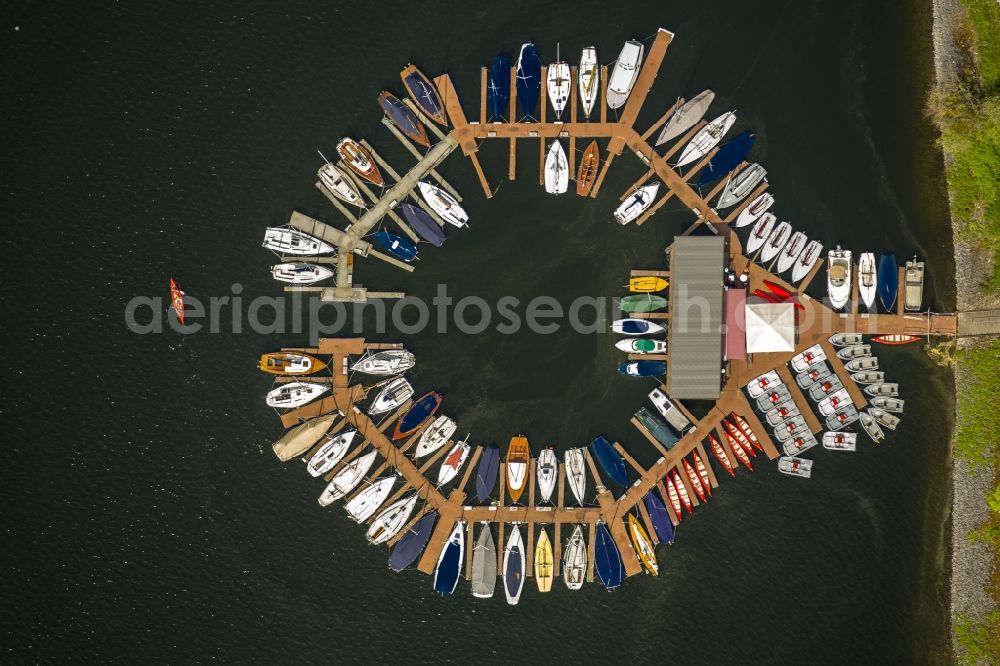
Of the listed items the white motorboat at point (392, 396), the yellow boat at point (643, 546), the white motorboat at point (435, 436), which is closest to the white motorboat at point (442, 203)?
the white motorboat at point (392, 396)

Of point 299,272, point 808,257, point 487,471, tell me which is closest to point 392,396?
point 487,471

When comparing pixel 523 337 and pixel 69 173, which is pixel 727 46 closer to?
pixel 523 337

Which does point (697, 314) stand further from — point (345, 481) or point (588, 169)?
point (345, 481)

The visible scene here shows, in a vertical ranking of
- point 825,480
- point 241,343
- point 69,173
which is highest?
point 69,173

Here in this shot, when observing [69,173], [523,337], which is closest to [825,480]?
[523,337]

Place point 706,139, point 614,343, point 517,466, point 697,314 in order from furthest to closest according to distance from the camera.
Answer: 1. point 614,343
2. point 517,466
3. point 706,139
4. point 697,314

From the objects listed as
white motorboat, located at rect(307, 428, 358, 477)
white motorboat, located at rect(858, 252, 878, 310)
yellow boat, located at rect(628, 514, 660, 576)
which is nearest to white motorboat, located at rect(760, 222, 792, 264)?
white motorboat, located at rect(858, 252, 878, 310)

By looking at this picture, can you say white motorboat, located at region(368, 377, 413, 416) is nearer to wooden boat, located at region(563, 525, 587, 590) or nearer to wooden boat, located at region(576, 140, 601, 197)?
wooden boat, located at region(563, 525, 587, 590)
